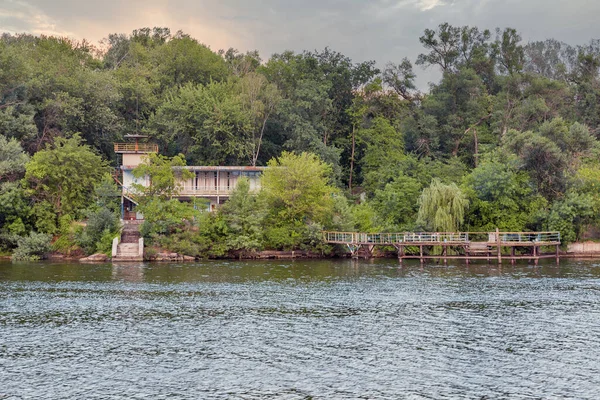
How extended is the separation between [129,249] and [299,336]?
108 feet

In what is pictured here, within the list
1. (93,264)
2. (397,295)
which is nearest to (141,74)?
(93,264)

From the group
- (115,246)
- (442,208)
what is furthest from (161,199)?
(442,208)

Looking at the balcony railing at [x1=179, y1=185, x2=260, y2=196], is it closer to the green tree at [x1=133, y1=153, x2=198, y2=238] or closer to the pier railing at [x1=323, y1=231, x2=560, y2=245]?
the green tree at [x1=133, y1=153, x2=198, y2=238]

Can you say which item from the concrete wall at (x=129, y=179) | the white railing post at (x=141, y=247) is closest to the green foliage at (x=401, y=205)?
the white railing post at (x=141, y=247)

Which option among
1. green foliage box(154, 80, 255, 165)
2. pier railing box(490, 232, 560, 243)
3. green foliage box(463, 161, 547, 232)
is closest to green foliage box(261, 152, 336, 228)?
green foliage box(154, 80, 255, 165)

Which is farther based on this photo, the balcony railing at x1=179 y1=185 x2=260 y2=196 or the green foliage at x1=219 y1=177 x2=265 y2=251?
the balcony railing at x1=179 y1=185 x2=260 y2=196

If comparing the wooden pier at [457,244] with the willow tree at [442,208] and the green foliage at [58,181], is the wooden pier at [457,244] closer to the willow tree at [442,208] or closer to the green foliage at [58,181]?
the willow tree at [442,208]

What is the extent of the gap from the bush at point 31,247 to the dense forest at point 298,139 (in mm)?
135

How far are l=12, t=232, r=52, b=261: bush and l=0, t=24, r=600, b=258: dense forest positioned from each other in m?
0.13

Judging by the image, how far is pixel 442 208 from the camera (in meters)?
59.3

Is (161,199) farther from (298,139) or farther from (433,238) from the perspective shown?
(433,238)

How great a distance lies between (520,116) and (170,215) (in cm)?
4126

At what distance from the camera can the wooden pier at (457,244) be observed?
57.2 metres

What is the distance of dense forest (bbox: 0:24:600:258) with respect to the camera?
60875mm
